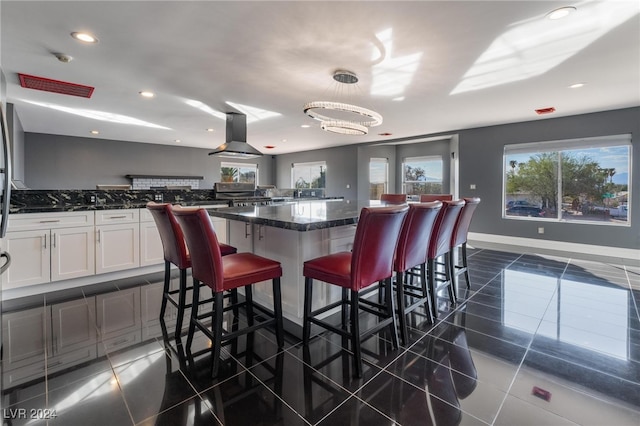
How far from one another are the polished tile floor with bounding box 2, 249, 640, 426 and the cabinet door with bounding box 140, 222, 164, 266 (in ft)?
5.97

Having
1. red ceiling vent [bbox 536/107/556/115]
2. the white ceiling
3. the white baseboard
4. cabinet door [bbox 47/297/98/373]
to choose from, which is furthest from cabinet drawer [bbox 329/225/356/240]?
the white baseboard

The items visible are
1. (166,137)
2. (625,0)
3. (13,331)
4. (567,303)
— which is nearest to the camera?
(625,0)

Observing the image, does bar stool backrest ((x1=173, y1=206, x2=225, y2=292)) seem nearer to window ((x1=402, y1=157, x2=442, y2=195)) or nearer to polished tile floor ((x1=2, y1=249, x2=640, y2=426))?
polished tile floor ((x1=2, y1=249, x2=640, y2=426))

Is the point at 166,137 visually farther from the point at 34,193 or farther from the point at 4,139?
the point at 4,139

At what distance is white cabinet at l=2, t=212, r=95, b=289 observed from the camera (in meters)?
2.86

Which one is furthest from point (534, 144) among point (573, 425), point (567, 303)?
point (573, 425)

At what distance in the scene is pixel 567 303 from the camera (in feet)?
9.20

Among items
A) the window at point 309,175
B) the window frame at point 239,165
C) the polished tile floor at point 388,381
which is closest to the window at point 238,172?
the window frame at point 239,165

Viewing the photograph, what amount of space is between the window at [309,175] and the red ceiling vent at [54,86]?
6.54 m

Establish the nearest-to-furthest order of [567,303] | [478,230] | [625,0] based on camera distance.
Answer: [625,0] → [567,303] → [478,230]

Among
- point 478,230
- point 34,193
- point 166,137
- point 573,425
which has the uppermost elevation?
point 166,137

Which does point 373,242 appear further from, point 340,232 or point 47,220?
point 47,220

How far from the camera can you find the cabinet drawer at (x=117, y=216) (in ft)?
10.9

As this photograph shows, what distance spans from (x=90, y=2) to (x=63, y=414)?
258 cm
